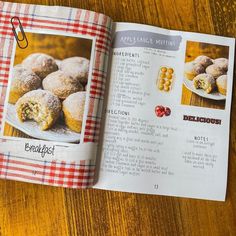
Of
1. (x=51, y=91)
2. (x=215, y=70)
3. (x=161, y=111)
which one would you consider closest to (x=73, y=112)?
(x=51, y=91)

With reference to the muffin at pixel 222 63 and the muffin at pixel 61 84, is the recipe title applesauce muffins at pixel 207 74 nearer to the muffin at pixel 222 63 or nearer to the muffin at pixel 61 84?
the muffin at pixel 222 63

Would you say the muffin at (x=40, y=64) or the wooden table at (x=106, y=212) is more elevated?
the muffin at (x=40, y=64)

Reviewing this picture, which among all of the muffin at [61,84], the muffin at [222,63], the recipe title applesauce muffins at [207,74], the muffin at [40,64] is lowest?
the muffin at [61,84]

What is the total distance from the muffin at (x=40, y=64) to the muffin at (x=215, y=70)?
0.27 meters

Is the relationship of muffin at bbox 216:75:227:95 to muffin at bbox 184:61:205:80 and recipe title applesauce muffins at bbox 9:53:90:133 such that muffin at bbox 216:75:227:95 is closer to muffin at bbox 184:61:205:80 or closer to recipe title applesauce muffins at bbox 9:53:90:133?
muffin at bbox 184:61:205:80

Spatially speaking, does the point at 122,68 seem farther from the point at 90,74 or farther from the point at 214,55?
the point at 214,55

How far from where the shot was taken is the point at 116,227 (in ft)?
1.95

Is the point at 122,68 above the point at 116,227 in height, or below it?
above

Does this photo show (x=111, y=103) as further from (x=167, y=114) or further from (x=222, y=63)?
(x=222, y=63)

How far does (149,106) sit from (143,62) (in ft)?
0.26

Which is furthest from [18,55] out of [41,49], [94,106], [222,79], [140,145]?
[222,79]

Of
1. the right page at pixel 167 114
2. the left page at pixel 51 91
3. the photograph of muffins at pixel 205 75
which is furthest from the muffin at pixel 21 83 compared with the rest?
the photograph of muffins at pixel 205 75

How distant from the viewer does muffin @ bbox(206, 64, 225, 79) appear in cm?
63

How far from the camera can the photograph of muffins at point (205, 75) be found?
0.63 meters
